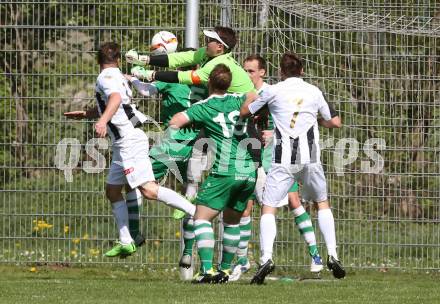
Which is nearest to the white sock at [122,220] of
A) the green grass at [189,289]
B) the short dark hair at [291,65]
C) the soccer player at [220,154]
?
the green grass at [189,289]

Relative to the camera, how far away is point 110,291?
1063cm

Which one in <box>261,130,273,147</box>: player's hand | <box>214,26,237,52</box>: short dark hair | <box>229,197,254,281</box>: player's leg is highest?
<box>214,26,237,52</box>: short dark hair

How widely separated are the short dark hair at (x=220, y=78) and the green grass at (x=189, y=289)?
71.1 inches

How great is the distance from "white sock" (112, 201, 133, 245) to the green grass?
0.44 metres

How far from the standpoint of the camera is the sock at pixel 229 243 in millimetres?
11188

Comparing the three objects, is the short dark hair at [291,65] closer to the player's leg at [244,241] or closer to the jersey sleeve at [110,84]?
the jersey sleeve at [110,84]

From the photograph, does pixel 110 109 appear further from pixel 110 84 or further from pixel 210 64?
pixel 210 64

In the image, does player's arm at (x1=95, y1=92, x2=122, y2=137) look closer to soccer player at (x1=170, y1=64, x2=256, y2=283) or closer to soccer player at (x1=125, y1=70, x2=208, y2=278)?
soccer player at (x1=170, y1=64, x2=256, y2=283)

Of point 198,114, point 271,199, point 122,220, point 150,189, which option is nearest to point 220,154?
point 198,114

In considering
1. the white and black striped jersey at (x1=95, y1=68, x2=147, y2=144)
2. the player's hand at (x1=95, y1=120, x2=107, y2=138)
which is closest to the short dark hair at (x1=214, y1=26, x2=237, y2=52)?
the white and black striped jersey at (x1=95, y1=68, x2=147, y2=144)

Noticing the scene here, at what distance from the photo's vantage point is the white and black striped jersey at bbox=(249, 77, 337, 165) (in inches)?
433

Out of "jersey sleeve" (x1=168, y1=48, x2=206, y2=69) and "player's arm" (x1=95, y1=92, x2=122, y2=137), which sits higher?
"jersey sleeve" (x1=168, y1=48, x2=206, y2=69)

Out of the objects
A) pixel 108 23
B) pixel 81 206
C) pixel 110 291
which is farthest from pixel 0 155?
pixel 110 291

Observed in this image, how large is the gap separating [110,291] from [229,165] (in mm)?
1551
